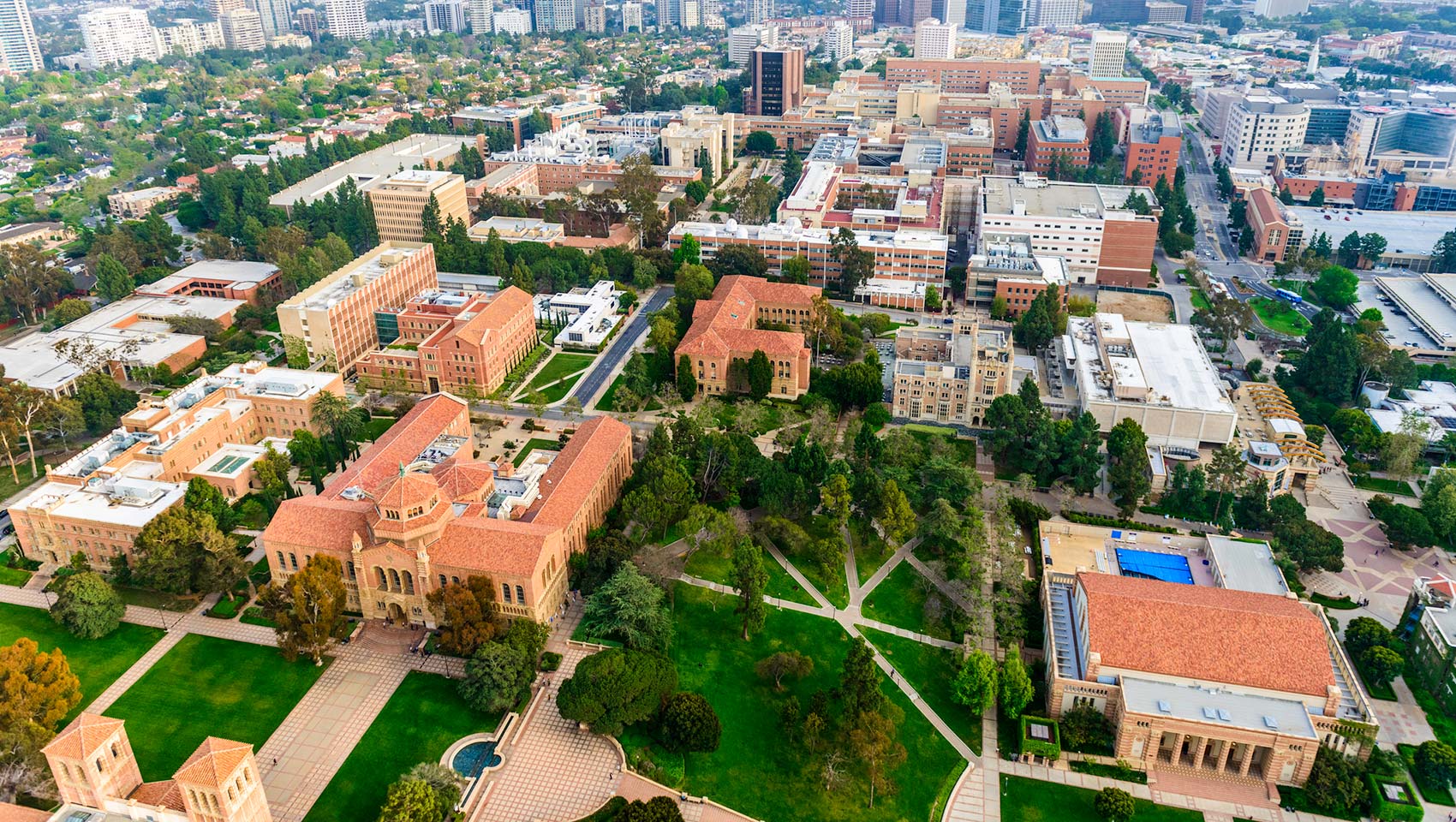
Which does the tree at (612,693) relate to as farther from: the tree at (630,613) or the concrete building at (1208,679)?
the concrete building at (1208,679)

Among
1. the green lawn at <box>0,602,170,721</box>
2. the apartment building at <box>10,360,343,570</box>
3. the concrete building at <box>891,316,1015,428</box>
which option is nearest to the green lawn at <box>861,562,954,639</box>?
→ the concrete building at <box>891,316,1015,428</box>

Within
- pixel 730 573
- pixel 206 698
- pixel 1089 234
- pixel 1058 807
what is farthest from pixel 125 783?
pixel 1089 234

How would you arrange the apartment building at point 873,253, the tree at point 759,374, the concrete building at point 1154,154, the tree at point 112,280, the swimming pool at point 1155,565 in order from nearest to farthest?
1. the swimming pool at point 1155,565
2. the tree at point 759,374
3. the tree at point 112,280
4. the apartment building at point 873,253
5. the concrete building at point 1154,154

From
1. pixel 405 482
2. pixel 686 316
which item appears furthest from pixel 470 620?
pixel 686 316

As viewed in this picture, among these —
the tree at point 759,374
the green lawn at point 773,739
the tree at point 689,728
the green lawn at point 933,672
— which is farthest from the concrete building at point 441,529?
the tree at point 759,374

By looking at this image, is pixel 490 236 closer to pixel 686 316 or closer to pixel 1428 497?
pixel 686 316

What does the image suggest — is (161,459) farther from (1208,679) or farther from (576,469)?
(1208,679)
